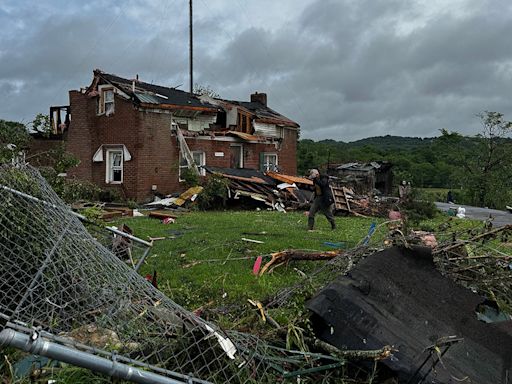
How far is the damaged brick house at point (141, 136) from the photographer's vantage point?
20.2 metres

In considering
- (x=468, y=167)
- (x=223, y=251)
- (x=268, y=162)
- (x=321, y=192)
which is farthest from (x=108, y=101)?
(x=468, y=167)

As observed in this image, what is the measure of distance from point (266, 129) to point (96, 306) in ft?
79.5

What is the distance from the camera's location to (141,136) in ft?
65.7

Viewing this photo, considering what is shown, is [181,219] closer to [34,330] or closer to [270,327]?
[270,327]

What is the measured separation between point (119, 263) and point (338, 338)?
1910 millimetres

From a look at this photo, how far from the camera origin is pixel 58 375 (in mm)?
2965

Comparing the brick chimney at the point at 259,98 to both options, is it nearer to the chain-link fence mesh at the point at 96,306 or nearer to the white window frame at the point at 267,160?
the white window frame at the point at 267,160

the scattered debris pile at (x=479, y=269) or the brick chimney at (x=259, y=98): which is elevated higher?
the brick chimney at (x=259, y=98)

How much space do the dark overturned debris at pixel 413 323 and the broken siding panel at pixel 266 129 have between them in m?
22.8

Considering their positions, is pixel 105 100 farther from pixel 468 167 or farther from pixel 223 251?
pixel 468 167

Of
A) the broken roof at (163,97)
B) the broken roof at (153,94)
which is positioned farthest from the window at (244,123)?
the broken roof at (153,94)

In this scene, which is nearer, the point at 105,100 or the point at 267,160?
the point at 105,100

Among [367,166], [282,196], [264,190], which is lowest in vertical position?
[282,196]

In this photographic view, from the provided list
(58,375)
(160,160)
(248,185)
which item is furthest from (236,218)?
(58,375)
